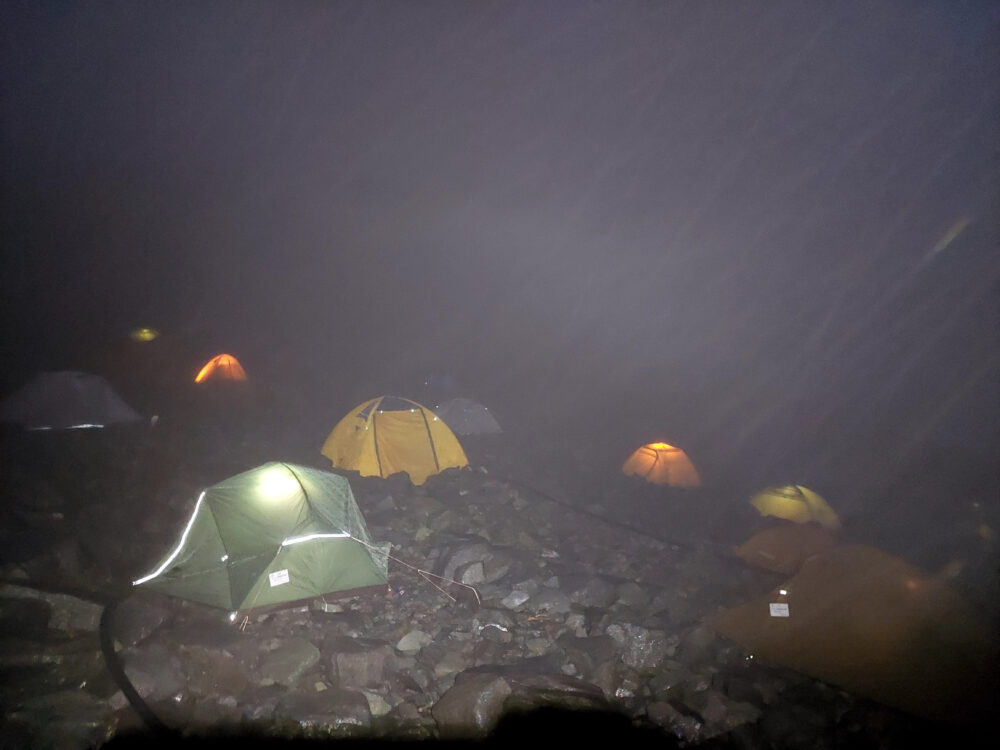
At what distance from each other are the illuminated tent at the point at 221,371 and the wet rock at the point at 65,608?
1286 cm

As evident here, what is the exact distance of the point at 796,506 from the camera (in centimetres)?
1140

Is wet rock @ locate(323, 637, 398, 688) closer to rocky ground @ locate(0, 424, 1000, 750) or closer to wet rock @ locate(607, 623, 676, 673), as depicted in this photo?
rocky ground @ locate(0, 424, 1000, 750)

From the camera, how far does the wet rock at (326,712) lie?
533 centimetres

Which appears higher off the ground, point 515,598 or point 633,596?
point 515,598

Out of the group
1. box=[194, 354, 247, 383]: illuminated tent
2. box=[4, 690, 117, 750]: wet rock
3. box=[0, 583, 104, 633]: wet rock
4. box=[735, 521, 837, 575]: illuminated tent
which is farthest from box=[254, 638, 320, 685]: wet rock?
box=[194, 354, 247, 383]: illuminated tent

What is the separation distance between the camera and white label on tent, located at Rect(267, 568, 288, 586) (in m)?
6.82

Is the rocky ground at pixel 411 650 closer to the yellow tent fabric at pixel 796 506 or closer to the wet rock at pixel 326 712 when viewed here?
the wet rock at pixel 326 712

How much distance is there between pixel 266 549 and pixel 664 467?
10.8 metres

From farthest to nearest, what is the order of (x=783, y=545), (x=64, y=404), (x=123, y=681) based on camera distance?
(x=64, y=404), (x=783, y=545), (x=123, y=681)

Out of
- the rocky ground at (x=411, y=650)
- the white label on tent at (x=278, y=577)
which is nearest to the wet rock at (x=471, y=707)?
the rocky ground at (x=411, y=650)

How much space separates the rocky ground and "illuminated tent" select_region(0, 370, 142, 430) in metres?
2.85

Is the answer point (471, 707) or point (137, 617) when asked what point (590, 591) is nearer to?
point (471, 707)

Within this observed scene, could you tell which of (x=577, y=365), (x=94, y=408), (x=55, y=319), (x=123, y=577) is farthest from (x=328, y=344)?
(x=123, y=577)

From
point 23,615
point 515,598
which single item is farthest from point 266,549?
point 515,598
